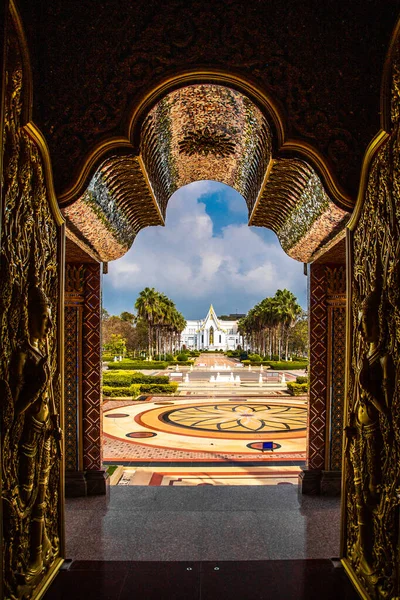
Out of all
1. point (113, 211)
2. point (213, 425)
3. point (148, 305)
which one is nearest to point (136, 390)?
point (213, 425)

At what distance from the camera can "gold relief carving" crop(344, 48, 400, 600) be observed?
2502mm

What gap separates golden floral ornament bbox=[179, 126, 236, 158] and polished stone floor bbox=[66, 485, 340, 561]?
3.82 meters

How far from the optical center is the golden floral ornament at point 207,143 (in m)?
4.33

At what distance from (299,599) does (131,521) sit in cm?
188

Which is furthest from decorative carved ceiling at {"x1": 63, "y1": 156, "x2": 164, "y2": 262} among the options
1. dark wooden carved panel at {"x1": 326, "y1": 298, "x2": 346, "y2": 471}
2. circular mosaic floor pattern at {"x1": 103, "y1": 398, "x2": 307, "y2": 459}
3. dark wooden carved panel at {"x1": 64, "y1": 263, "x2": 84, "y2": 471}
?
circular mosaic floor pattern at {"x1": 103, "y1": 398, "x2": 307, "y2": 459}

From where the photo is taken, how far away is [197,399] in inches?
613

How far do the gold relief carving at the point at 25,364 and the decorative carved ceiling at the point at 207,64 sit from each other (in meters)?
0.64

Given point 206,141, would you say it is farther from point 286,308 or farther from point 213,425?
point 286,308

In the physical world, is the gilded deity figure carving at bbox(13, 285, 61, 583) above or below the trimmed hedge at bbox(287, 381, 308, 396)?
above

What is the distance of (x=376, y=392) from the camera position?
2.73m

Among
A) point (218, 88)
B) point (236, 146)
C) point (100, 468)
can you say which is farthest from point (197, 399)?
point (218, 88)

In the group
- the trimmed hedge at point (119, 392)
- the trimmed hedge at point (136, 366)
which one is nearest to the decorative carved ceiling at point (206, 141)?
the trimmed hedge at point (119, 392)

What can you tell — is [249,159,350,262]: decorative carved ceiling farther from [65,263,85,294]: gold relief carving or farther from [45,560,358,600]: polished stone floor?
[45,560,358,600]: polished stone floor

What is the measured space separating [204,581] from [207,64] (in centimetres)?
383
